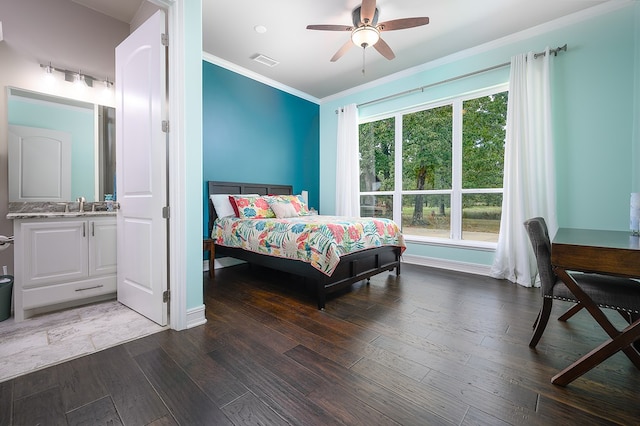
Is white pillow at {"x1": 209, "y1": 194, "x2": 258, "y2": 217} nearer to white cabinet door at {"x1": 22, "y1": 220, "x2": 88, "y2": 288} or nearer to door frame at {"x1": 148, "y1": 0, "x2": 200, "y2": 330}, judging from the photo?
white cabinet door at {"x1": 22, "y1": 220, "x2": 88, "y2": 288}

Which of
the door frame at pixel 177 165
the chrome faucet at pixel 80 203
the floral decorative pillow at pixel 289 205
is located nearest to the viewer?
the door frame at pixel 177 165

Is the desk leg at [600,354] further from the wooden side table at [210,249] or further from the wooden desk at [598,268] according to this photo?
the wooden side table at [210,249]

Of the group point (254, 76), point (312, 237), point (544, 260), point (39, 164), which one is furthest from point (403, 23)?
point (39, 164)

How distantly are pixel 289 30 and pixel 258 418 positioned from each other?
3729 millimetres

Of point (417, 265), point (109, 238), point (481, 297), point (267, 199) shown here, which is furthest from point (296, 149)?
point (481, 297)

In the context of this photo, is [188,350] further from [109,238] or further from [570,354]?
[570,354]

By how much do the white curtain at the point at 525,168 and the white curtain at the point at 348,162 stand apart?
223cm

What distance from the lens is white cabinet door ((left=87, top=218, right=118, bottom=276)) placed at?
2.49 m

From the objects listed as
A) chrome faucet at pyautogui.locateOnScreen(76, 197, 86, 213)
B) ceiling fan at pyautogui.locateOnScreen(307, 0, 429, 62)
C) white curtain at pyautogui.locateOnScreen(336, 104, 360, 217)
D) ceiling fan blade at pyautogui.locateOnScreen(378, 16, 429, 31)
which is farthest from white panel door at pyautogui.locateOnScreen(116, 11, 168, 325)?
white curtain at pyautogui.locateOnScreen(336, 104, 360, 217)

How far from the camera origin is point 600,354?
138 centimetres

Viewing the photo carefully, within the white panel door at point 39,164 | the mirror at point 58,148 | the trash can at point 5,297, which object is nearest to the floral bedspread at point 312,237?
the mirror at point 58,148

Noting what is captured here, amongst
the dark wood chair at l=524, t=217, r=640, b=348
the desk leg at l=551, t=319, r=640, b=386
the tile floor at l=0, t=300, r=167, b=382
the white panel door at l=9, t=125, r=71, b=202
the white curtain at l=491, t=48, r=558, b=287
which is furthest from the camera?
the white curtain at l=491, t=48, r=558, b=287

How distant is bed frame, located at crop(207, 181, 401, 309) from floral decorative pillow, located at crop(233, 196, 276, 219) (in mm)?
476

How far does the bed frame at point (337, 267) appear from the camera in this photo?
2543 mm
